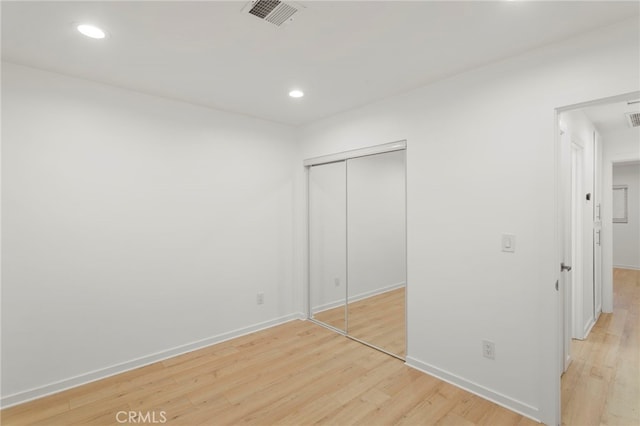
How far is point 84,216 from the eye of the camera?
106 inches

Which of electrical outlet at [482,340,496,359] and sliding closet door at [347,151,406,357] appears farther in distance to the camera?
sliding closet door at [347,151,406,357]

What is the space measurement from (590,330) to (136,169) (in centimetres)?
538

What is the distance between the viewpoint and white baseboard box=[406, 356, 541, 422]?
7.16 feet

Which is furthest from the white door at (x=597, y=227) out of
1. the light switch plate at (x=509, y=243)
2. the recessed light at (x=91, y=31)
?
the recessed light at (x=91, y=31)

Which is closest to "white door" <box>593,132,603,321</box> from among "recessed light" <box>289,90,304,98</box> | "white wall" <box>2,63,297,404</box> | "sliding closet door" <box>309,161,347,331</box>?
"sliding closet door" <box>309,161,347,331</box>

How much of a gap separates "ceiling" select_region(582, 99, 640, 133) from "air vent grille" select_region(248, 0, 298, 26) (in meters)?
3.09

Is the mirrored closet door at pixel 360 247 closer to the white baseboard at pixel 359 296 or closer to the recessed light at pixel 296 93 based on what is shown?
the white baseboard at pixel 359 296

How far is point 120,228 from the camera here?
9.43 feet

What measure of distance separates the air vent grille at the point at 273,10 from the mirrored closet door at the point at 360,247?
174cm

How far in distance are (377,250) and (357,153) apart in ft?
3.72

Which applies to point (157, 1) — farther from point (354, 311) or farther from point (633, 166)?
point (633, 166)

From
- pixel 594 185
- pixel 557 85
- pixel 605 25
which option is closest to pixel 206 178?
pixel 557 85

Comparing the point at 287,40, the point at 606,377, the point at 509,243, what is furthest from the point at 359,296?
the point at 287,40

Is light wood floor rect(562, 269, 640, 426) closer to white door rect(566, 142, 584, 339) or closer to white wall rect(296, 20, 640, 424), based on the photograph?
white door rect(566, 142, 584, 339)
